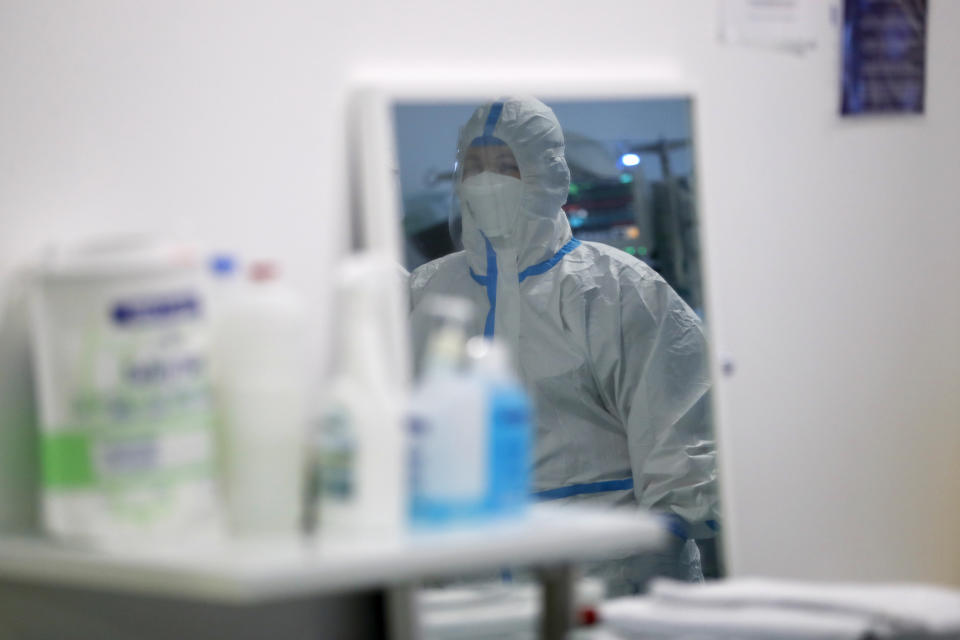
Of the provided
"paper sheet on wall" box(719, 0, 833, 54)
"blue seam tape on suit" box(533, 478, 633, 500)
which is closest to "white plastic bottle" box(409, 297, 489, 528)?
"blue seam tape on suit" box(533, 478, 633, 500)

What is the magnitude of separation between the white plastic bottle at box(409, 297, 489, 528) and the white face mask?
366mm

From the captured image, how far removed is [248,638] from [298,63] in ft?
2.22

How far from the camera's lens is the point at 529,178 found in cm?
154

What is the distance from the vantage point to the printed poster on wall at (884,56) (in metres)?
1.76

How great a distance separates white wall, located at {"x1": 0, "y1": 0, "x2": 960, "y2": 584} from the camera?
1314mm

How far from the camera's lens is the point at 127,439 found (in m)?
1.12

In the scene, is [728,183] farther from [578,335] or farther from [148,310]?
[148,310]

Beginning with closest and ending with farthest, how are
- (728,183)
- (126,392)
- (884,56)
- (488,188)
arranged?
(126,392)
(488,188)
(728,183)
(884,56)

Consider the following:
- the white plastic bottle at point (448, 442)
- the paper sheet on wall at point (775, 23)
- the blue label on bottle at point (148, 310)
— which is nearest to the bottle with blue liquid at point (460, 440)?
the white plastic bottle at point (448, 442)

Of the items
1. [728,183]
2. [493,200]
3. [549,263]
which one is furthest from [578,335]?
[728,183]

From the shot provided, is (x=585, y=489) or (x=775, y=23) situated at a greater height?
(x=775, y=23)

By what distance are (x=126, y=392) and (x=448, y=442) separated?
311 mm

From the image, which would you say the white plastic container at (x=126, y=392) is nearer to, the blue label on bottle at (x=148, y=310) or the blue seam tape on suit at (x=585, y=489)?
the blue label on bottle at (x=148, y=310)

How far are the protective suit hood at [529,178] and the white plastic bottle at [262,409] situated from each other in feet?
1.30
